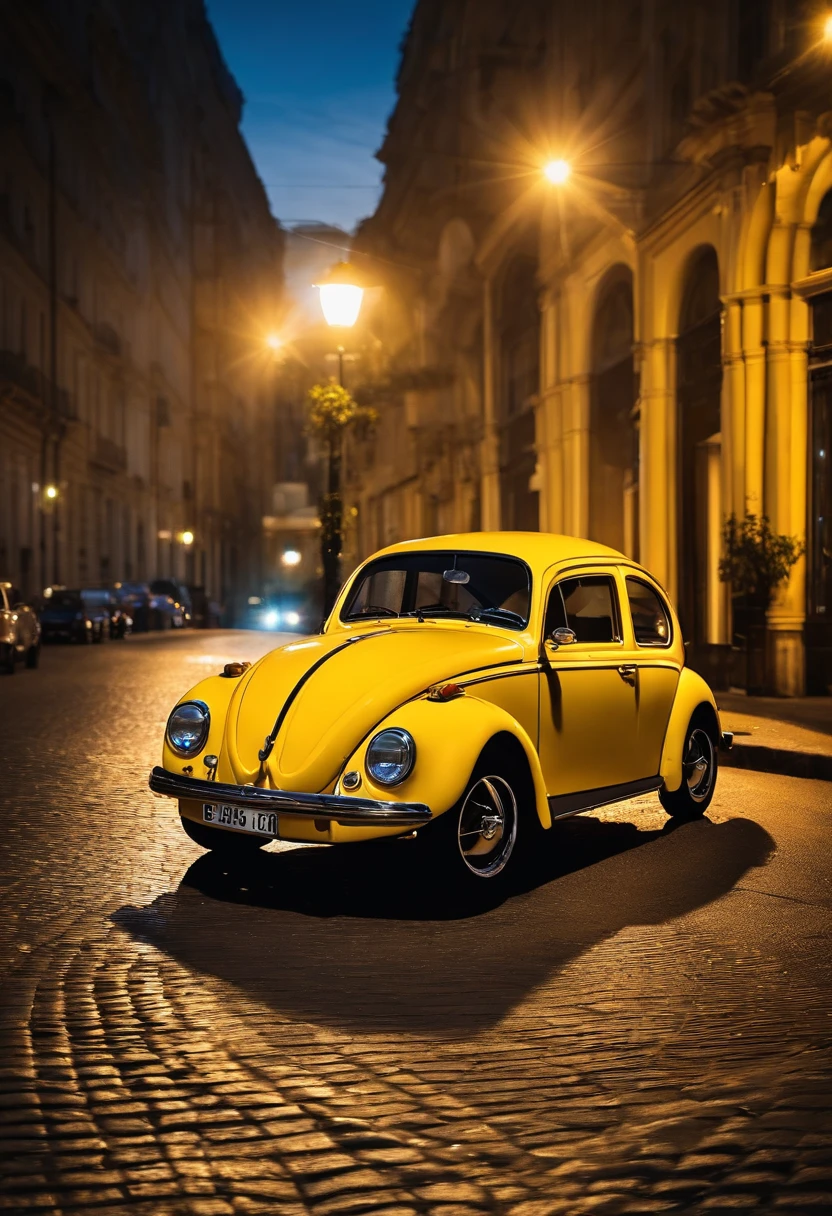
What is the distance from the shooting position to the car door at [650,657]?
861 centimetres

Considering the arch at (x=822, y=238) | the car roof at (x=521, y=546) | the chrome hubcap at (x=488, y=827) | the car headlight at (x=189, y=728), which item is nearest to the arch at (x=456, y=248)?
the arch at (x=822, y=238)

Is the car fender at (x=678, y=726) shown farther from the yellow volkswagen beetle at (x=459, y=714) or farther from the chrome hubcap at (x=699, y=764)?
the chrome hubcap at (x=699, y=764)

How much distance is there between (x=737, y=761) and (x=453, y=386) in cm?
3440

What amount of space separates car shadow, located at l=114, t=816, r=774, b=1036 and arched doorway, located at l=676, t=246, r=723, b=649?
1370 centimetres

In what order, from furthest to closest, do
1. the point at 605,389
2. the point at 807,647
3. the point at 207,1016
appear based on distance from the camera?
1. the point at 605,389
2. the point at 807,647
3. the point at 207,1016

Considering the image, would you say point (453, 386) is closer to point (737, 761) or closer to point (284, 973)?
point (737, 761)

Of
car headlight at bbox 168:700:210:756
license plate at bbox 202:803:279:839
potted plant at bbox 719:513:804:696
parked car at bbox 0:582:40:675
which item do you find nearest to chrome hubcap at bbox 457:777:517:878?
license plate at bbox 202:803:279:839

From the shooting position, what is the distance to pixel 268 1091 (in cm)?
423

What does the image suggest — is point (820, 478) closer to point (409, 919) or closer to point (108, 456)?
point (409, 919)

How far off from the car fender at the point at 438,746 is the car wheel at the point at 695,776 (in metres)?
2.47

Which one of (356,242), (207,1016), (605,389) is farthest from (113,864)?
(356,242)

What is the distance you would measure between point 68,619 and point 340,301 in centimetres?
2460

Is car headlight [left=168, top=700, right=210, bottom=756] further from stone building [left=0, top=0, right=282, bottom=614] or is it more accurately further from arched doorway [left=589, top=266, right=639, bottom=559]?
stone building [left=0, top=0, right=282, bottom=614]

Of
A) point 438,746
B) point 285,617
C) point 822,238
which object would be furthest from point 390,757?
point 285,617
